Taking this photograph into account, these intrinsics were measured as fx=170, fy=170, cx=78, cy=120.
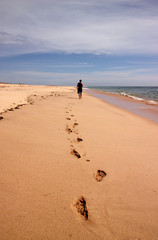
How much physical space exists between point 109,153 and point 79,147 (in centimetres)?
64

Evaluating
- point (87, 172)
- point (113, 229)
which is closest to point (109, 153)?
point (87, 172)

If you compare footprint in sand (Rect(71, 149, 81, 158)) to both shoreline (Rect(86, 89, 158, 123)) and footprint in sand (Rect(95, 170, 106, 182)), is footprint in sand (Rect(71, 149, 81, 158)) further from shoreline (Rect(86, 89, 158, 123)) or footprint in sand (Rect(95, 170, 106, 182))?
shoreline (Rect(86, 89, 158, 123))

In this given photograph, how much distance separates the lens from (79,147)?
11.9ft

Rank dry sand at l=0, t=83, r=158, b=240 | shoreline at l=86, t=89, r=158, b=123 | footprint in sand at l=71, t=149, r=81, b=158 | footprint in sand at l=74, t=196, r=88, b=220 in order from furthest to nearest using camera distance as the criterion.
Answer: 1. shoreline at l=86, t=89, r=158, b=123
2. footprint in sand at l=71, t=149, r=81, b=158
3. footprint in sand at l=74, t=196, r=88, b=220
4. dry sand at l=0, t=83, r=158, b=240

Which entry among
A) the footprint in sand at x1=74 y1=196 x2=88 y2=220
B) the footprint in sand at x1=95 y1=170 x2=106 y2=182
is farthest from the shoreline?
the footprint in sand at x1=74 y1=196 x2=88 y2=220

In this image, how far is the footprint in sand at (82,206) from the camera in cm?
188

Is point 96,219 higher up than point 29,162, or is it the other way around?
point 29,162

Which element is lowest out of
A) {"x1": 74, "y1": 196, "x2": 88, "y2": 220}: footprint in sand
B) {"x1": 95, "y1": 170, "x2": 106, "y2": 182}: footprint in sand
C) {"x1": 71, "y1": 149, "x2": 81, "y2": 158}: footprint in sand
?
{"x1": 74, "y1": 196, "x2": 88, "y2": 220}: footprint in sand

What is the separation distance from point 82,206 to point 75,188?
1.00ft

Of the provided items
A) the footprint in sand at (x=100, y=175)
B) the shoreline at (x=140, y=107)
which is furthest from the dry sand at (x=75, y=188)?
the shoreline at (x=140, y=107)

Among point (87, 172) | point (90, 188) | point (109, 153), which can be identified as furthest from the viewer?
point (109, 153)

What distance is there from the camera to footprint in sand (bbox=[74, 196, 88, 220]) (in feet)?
6.18

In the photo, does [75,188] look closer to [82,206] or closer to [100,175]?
[82,206]

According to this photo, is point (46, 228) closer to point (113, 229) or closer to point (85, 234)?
point (85, 234)
